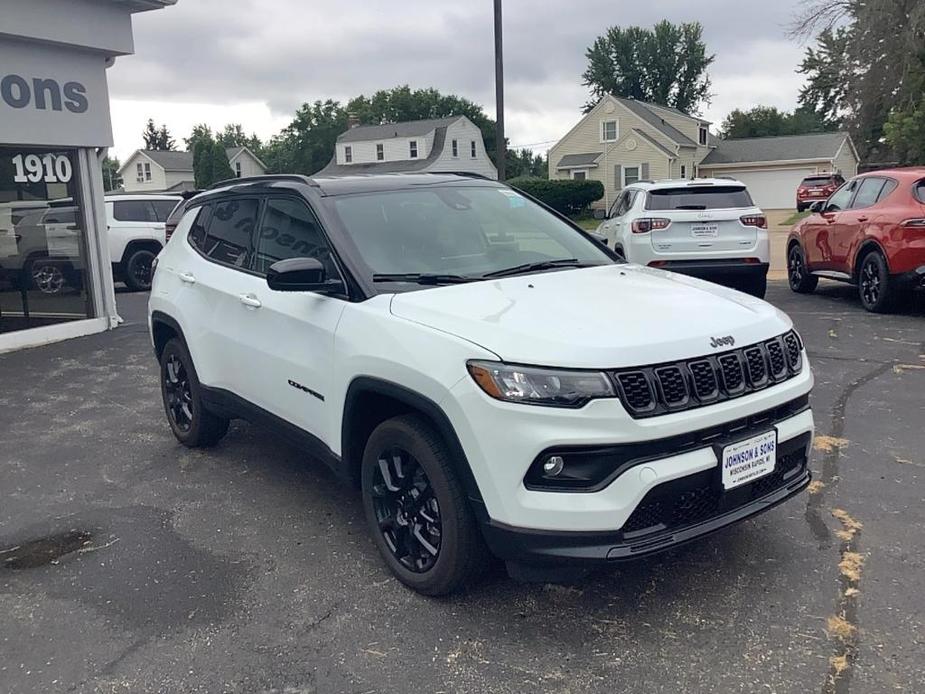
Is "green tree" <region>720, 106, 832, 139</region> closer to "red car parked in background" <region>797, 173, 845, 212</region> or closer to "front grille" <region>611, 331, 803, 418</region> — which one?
"red car parked in background" <region>797, 173, 845, 212</region>

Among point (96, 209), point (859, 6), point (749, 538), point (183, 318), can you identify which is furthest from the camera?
point (859, 6)

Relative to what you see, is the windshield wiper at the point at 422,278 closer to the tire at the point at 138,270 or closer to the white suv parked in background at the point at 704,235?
the white suv parked in background at the point at 704,235

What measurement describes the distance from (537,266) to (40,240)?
829 centimetres

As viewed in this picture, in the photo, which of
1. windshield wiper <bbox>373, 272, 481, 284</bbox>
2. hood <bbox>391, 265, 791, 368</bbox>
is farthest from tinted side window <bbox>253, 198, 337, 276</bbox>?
hood <bbox>391, 265, 791, 368</bbox>

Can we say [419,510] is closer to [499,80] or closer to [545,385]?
[545,385]

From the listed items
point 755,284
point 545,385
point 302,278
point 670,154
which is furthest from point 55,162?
point 670,154

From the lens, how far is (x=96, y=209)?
10820mm

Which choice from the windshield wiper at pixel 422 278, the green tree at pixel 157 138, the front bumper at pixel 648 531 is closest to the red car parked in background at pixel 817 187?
the windshield wiper at pixel 422 278

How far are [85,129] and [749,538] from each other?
947cm

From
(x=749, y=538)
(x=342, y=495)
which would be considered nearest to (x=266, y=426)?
(x=342, y=495)

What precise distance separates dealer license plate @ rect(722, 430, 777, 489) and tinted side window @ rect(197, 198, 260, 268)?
2.96 meters

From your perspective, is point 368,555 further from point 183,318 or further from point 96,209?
point 96,209

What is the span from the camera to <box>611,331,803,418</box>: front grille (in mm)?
2988

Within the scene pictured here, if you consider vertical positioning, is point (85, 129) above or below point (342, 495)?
above
